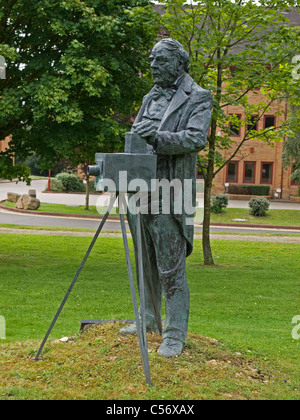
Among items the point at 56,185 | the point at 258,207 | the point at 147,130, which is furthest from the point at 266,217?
the point at 147,130

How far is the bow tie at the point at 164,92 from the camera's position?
5.77m

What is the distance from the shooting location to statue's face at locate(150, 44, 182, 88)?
560 cm

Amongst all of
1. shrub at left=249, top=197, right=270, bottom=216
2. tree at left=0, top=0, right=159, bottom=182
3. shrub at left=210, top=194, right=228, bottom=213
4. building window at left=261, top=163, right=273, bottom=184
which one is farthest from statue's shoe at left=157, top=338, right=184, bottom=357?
building window at left=261, top=163, right=273, bottom=184

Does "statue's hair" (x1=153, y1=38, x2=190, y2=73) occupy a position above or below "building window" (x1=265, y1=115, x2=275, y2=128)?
below

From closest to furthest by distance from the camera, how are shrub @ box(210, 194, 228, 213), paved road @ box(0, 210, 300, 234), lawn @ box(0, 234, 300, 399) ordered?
lawn @ box(0, 234, 300, 399) < paved road @ box(0, 210, 300, 234) < shrub @ box(210, 194, 228, 213)

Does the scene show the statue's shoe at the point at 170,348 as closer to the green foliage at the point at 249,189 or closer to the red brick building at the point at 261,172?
the red brick building at the point at 261,172

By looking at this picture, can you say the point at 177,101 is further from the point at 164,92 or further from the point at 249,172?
the point at 249,172

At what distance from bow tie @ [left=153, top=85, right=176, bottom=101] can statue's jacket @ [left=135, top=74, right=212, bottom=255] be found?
0.09 m

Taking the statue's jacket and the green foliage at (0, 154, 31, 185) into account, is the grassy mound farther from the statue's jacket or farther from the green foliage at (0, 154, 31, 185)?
the green foliage at (0, 154, 31, 185)

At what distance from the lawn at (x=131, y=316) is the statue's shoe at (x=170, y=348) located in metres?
0.08

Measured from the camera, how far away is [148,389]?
4.98m

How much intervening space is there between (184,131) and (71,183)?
39.7m

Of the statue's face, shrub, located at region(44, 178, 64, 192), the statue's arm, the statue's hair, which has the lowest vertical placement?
shrub, located at region(44, 178, 64, 192)

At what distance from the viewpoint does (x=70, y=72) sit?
37.8 ft
